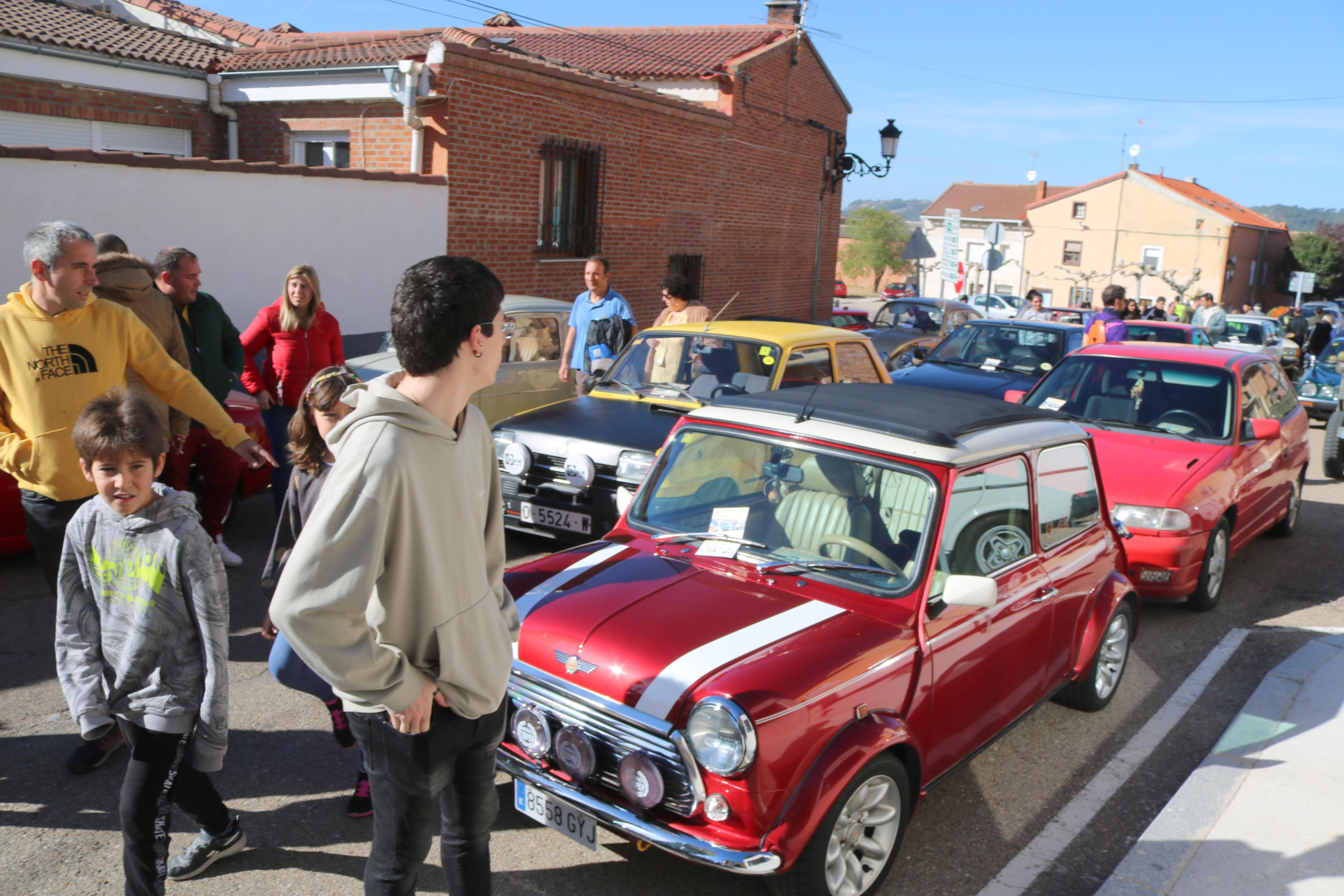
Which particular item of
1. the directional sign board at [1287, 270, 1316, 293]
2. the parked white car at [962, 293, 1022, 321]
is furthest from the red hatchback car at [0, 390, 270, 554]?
the directional sign board at [1287, 270, 1316, 293]

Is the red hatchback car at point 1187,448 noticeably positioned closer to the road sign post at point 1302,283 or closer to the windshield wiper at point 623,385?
the windshield wiper at point 623,385

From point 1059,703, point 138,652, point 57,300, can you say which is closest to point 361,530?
point 138,652

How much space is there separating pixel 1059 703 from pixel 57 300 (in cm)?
484

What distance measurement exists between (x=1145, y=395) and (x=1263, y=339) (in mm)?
16930

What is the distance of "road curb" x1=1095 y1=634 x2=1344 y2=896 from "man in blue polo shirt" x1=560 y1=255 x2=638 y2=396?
205 inches

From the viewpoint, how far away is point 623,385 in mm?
7516

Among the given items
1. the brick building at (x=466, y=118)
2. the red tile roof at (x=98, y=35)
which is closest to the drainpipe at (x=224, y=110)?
the brick building at (x=466, y=118)

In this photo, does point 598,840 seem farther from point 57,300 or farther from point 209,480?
point 209,480

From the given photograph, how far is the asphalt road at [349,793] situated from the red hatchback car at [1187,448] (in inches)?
28.2

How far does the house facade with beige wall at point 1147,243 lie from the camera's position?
5744 cm

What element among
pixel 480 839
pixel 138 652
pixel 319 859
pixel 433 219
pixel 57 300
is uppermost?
pixel 433 219

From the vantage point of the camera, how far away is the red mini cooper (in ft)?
9.64

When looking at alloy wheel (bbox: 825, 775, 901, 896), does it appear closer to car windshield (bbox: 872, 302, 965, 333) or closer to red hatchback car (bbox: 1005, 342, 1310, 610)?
red hatchback car (bbox: 1005, 342, 1310, 610)

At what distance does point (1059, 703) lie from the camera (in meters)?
5.09
